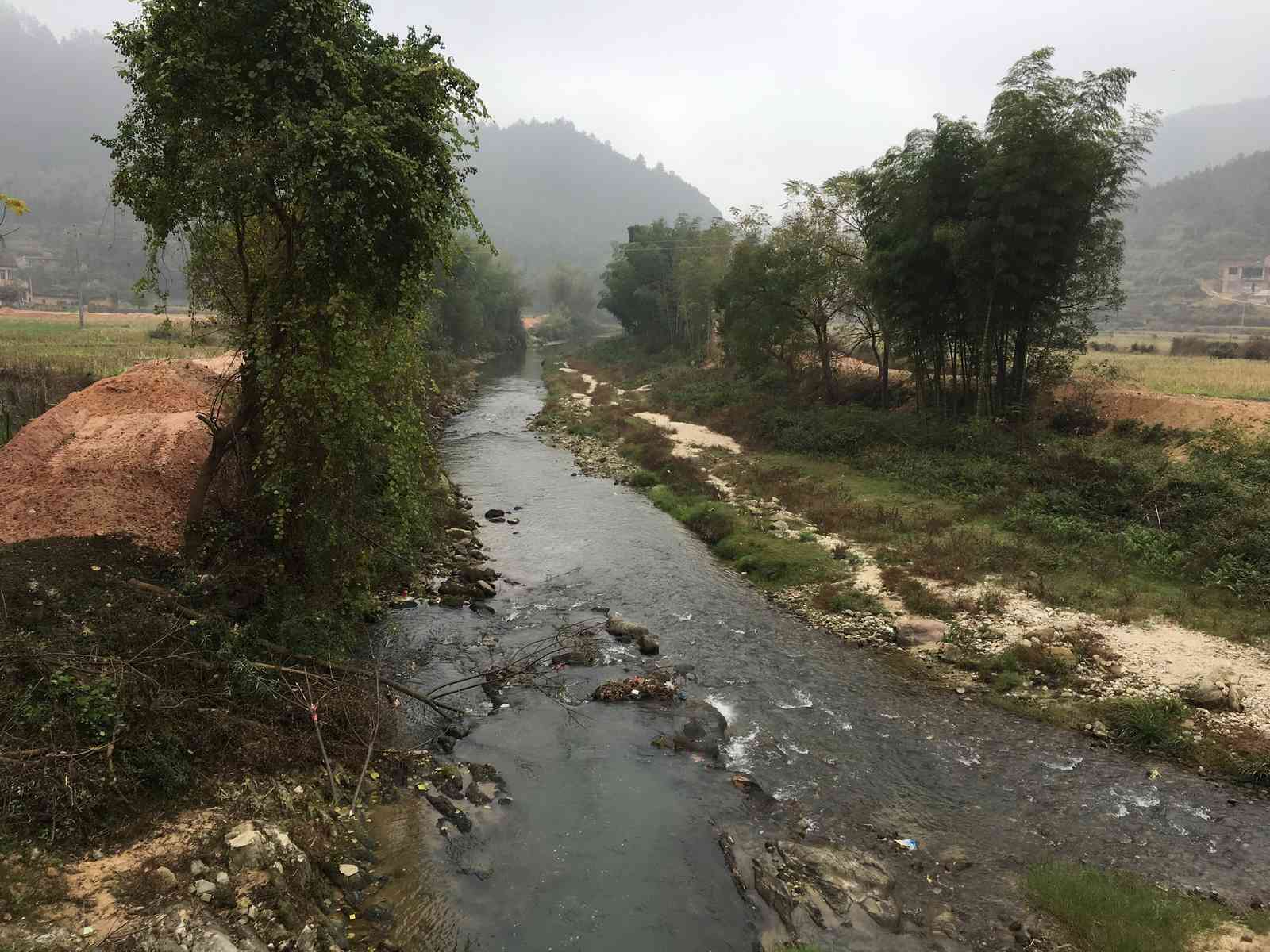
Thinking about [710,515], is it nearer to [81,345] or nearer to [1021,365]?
[1021,365]

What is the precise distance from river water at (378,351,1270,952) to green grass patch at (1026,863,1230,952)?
37cm

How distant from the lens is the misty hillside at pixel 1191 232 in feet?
384

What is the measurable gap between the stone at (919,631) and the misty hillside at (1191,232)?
108278 millimetres

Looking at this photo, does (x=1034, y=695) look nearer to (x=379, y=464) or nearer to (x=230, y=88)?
(x=379, y=464)

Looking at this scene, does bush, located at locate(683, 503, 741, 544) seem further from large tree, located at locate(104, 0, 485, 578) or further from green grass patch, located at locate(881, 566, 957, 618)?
large tree, located at locate(104, 0, 485, 578)

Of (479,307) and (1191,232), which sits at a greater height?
(1191,232)

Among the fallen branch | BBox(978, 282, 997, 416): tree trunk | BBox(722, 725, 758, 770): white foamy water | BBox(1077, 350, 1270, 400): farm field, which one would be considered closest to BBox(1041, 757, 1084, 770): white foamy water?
BBox(722, 725, 758, 770): white foamy water

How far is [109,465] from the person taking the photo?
15.1m

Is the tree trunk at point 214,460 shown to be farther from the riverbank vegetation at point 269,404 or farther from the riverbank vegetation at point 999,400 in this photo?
the riverbank vegetation at point 999,400

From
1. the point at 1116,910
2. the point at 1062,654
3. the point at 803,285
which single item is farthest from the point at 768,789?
the point at 803,285

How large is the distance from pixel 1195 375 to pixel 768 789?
33795mm

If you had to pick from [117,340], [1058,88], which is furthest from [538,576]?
[117,340]

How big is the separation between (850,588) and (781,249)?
84.9 feet

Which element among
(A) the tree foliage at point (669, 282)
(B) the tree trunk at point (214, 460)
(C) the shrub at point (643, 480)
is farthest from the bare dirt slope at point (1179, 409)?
(A) the tree foliage at point (669, 282)
